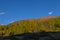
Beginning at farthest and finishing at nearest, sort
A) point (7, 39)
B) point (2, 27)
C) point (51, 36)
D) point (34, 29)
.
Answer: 1. point (2, 27)
2. point (34, 29)
3. point (7, 39)
4. point (51, 36)

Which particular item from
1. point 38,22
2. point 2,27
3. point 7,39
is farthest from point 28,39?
point 2,27

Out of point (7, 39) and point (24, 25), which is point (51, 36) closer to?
point (7, 39)

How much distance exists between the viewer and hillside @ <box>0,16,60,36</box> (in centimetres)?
1386

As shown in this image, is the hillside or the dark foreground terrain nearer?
the dark foreground terrain

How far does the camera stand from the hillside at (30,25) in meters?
13.9

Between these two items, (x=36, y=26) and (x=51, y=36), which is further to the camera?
(x=36, y=26)

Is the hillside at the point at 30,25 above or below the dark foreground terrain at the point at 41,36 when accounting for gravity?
above

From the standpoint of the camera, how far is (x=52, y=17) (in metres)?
14.7

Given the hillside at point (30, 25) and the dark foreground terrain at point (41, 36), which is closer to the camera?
the dark foreground terrain at point (41, 36)

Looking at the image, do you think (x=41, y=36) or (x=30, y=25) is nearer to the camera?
(x=41, y=36)

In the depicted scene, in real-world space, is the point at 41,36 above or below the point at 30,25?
below

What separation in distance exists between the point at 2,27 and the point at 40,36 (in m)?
6.46

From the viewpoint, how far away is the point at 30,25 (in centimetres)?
1505

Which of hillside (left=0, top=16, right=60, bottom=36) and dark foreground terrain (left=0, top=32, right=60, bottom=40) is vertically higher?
hillside (left=0, top=16, right=60, bottom=36)
